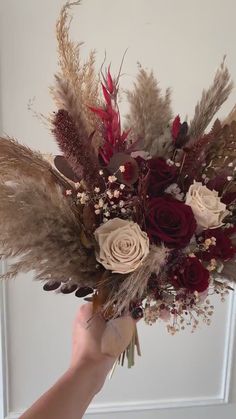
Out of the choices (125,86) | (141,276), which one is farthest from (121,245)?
(125,86)

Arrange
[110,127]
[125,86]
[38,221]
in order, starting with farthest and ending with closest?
[125,86], [110,127], [38,221]

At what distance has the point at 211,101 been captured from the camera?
831 mm

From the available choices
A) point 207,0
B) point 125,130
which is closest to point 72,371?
point 125,130

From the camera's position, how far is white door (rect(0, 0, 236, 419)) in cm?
140

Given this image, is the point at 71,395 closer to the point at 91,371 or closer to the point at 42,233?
the point at 91,371

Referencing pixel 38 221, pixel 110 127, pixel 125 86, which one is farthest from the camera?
pixel 125 86

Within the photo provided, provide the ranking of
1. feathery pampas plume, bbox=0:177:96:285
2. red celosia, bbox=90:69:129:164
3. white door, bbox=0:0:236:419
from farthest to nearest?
white door, bbox=0:0:236:419
red celosia, bbox=90:69:129:164
feathery pampas plume, bbox=0:177:96:285

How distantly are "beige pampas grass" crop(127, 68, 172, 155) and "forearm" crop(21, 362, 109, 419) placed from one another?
17.1 inches

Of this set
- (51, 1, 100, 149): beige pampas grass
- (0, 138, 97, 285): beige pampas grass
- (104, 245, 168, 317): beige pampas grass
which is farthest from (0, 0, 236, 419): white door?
(104, 245, 168, 317): beige pampas grass

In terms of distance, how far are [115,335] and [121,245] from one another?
0.21m

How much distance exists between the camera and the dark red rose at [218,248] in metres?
0.77

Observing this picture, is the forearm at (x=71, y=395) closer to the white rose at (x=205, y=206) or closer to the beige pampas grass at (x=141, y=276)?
the beige pampas grass at (x=141, y=276)

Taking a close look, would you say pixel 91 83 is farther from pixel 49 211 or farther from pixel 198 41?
pixel 198 41

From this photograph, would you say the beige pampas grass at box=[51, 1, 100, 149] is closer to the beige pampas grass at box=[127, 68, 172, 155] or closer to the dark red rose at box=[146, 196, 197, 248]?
the beige pampas grass at box=[127, 68, 172, 155]
